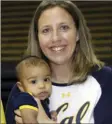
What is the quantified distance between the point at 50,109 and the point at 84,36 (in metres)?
0.35

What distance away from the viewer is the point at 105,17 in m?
4.46

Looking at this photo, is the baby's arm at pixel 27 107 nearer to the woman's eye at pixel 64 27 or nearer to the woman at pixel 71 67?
the woman at pixel 71 67

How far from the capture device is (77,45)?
5.16 ft

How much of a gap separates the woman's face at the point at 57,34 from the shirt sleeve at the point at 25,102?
20 cm

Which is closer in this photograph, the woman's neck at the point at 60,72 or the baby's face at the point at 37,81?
the baby's face at the point at 37,81

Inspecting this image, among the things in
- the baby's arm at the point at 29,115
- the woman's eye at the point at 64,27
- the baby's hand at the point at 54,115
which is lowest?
the baby's hand at the point at 54,115

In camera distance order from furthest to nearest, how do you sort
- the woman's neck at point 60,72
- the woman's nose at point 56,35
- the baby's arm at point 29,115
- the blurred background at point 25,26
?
1. the blurred background at point 25,26
2. the woman's neck at point 60,72
3. the woman's nose at point 56,35
4. the baby's arm at point 29,115

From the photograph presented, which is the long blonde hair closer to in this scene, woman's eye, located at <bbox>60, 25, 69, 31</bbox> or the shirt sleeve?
woman's eye, located at <bbox>60, 25, 69, 31</bbox>

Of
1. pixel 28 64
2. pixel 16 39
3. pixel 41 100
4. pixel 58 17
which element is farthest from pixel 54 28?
pixel 16 39

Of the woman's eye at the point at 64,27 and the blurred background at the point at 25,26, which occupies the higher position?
the woman's eye at the point at 64,27

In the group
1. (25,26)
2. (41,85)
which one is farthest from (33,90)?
(25,26)

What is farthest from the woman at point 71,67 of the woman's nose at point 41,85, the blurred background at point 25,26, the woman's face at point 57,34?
the blurred background at point 25,26

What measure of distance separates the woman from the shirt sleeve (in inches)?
4.9

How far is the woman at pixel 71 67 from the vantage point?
4.57 ft
